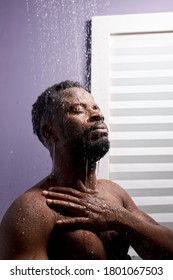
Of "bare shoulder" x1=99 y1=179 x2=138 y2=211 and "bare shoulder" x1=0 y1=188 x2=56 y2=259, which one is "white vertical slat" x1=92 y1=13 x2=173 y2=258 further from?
"bare shoulder" x1=0 y1=188 x2=56 y2=259

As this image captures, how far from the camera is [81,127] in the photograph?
750 millimetres

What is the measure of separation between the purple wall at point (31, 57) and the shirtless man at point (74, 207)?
37 millimetres

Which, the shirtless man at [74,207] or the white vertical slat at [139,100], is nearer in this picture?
the shirtless man at [74,207]

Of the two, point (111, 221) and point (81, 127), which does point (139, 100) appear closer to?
point (81, 127)

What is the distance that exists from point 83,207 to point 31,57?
1.12 feet

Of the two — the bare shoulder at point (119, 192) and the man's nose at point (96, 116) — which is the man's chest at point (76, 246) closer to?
the bare shoulder at point (119, 192)

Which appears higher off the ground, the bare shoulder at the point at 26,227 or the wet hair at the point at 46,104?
the wet hair at the point at 46,104

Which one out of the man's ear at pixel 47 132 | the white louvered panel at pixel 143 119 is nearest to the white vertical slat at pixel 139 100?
the white louvered panel at pixel 143 119

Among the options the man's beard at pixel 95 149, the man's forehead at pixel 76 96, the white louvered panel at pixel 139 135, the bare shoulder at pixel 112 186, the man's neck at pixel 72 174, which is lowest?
the bare shoulder at pixel 112 186

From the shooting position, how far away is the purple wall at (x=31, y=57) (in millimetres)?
812

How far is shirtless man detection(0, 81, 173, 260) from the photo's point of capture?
0.68 m

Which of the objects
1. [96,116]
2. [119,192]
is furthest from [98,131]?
[119,192]

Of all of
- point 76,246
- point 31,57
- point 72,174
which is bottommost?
point 76,246

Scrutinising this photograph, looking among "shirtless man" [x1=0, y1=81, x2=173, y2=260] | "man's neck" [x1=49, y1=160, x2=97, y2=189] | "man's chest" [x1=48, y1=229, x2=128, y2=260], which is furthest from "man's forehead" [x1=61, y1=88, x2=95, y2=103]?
"man's chest" [x1=48, y1=229, x2=128, y2=260]
